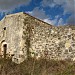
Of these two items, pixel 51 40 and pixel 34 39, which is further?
pixel 34 39

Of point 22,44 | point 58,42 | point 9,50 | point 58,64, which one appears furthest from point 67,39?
point 9,50

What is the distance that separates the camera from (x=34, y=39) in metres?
17.8

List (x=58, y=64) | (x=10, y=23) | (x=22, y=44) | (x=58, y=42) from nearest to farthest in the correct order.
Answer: (x=58, y=64), (x=58, y=42), (x=22, y=44), (x=10, y=23)

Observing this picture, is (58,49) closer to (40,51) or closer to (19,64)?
(40,51)

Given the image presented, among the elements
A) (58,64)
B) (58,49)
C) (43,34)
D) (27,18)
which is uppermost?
(27,18)

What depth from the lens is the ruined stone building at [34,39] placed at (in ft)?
53.4

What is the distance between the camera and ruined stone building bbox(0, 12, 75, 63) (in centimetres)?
1627

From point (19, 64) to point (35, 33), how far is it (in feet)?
8.47

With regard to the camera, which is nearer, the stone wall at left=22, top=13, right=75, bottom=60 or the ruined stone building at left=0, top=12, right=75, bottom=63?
the stone wall at left=22, top=13, right=75, bottom=60

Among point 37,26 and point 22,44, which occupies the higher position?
point 37,26

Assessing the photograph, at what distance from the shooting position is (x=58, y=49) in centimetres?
1647

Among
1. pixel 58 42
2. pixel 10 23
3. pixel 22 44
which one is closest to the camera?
pixel 58 42

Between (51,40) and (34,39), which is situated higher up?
(34,39)

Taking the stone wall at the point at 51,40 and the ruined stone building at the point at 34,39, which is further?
the ruined stone building at the point at 34,39
